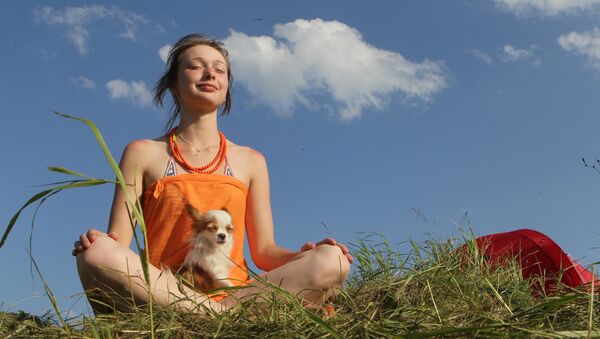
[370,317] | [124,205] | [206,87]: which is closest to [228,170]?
→ [206,87]

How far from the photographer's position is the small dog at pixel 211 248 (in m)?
2.87

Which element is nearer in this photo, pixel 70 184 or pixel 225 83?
pixel 70 184

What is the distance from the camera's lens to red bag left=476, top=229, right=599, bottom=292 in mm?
3287

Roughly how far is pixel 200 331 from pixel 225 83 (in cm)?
148

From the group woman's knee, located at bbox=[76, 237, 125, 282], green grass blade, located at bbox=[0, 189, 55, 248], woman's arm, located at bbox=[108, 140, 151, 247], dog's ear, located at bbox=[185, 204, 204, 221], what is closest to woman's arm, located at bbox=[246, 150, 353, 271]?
dog's ear, located at bbox=[185, 204, 204, 221]

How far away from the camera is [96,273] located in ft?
8.68

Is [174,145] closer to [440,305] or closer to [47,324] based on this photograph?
[47,324]

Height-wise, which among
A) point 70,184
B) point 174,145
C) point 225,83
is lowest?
point 70,184

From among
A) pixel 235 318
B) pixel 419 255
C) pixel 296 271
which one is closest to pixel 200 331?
pixel 235 318

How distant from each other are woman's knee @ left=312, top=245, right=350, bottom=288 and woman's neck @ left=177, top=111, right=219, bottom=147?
83 cm

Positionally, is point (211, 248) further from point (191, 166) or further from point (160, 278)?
point (191, 166)

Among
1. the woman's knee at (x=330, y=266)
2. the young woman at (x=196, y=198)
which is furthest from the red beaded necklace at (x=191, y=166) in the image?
the woman's knee at (x=330, y=266)

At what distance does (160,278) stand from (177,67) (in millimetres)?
1120

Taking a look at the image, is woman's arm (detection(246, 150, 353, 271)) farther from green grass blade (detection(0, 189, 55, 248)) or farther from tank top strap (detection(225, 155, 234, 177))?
green grass blade (detection(0, 189, 55, 248))
